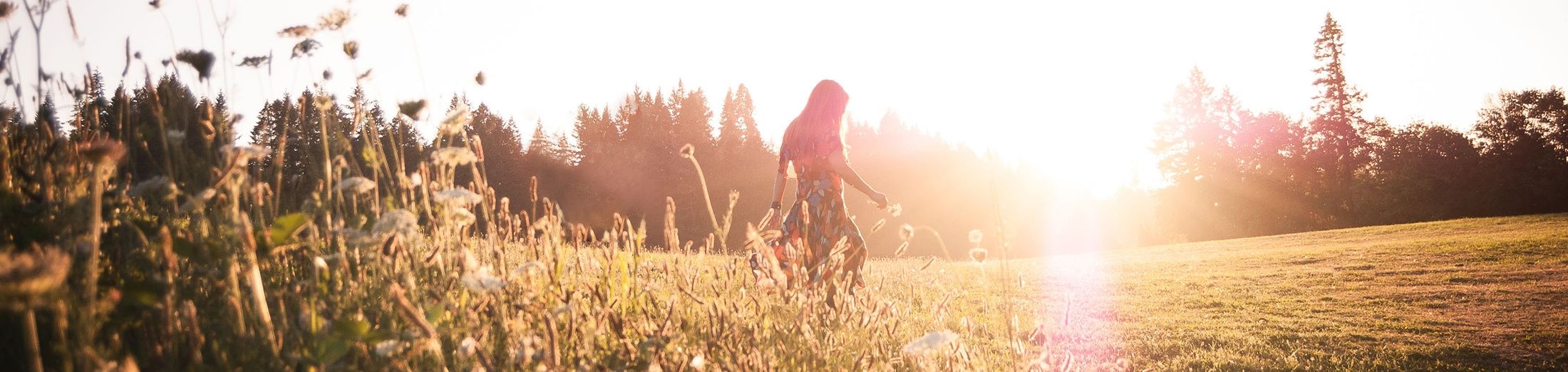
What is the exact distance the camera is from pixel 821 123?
5.27 meters

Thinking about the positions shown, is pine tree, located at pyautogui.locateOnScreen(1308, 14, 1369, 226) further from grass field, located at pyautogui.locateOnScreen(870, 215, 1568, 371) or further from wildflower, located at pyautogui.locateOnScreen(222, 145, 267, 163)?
wildflower, located at pyautogui.locateOnScreen(222, 145, 267, 163)

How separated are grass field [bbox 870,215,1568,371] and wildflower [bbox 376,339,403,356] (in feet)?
4.50

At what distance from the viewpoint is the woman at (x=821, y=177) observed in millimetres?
5039

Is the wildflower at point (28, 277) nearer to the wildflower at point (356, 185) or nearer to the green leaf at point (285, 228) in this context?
the green leaf at point (285, 228)

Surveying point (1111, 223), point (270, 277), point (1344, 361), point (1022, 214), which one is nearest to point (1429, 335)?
point (1344, 361)

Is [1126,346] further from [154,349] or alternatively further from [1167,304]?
[154,349]

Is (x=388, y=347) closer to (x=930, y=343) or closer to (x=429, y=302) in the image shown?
(x=429, y=302)

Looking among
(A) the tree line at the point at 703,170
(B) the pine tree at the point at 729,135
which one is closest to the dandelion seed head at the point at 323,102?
(A) the tree line at the point at 703,170

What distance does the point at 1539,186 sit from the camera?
98.1 feet

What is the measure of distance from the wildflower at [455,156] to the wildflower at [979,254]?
144 centimetres

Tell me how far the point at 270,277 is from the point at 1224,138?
46800 mm

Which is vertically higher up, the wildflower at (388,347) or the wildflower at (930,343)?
the wildflower at (388,347)

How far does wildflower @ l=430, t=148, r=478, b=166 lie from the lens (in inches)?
75.8

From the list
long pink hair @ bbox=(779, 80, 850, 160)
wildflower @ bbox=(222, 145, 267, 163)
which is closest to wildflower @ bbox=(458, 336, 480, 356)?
wildflower @ bbox=(222, 145, 267, 163)
